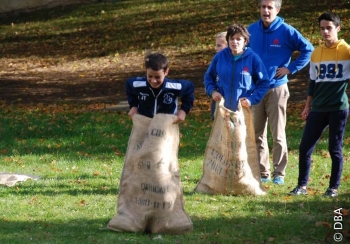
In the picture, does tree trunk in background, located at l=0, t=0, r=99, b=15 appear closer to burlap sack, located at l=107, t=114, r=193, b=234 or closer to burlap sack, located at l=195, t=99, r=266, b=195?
burlap sack, located at l=195, t=99, r=266, b=195

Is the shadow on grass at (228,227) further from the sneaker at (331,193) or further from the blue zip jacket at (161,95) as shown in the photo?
the blue zip jacket at (161,95)

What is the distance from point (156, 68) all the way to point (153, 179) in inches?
36.6

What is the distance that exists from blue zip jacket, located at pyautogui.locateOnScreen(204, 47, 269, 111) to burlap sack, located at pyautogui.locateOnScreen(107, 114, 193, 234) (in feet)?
5.55

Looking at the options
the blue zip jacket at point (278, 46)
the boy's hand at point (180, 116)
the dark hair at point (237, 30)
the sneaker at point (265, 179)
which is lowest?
the sneaker at point (265, 179)

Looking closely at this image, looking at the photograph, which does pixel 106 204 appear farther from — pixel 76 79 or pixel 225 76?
pixel 76 79

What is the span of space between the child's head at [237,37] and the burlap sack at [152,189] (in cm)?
171

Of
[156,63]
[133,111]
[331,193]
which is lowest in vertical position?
[331,193]

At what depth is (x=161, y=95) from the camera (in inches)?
265

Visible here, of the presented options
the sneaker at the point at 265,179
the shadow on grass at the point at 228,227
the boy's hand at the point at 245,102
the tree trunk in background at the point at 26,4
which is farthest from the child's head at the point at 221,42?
the tree trunk in background at the point at 26,4

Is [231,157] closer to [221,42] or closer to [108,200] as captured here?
[108,200]

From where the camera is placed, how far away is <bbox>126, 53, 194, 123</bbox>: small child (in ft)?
21.5

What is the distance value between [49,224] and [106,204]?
0.83 metres

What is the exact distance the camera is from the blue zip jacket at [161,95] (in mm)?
6695

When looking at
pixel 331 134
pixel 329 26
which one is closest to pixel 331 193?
pixel 331 134
